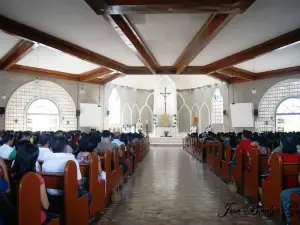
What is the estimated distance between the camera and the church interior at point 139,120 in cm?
312

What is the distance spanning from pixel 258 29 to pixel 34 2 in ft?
19.6

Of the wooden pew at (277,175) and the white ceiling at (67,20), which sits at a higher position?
the white ceiling at (67,20)

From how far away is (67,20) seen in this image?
22.7ft

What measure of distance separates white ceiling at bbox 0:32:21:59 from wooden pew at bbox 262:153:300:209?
8.39 meters

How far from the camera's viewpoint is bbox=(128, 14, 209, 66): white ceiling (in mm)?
6697

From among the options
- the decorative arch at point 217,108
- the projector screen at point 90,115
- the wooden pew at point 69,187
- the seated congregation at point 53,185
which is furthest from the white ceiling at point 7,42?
the decorative arch at point 217,108

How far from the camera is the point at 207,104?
Answer: 19188mm

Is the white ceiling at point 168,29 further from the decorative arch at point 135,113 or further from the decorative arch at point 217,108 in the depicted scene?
the decorative arch at point 135,113

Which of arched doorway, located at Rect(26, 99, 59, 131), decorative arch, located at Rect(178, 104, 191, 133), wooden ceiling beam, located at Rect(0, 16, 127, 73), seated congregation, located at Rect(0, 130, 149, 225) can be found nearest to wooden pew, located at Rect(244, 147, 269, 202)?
seated congregation, located at Rect(0, 130, 149, 225)

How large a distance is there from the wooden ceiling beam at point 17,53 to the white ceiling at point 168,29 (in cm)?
414

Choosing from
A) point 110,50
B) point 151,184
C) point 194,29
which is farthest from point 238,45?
point 151,184

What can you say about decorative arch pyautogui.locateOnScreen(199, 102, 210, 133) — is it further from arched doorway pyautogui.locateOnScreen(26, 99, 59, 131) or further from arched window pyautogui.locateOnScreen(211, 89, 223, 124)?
arched doorway pyautogui.locateOnScreen(26, 99, 59, 131)

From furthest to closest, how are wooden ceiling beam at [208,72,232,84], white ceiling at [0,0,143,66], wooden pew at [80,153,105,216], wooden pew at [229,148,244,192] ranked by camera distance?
wooden ceiling beam at [208,72,232,84]
white ceiling at [0,0,143,66]
wooden pew at [229,148,244,192]
wooden pew at [80,153,105,216]

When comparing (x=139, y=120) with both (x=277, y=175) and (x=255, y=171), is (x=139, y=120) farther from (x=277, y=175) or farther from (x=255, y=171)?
(x=277, y=175)
